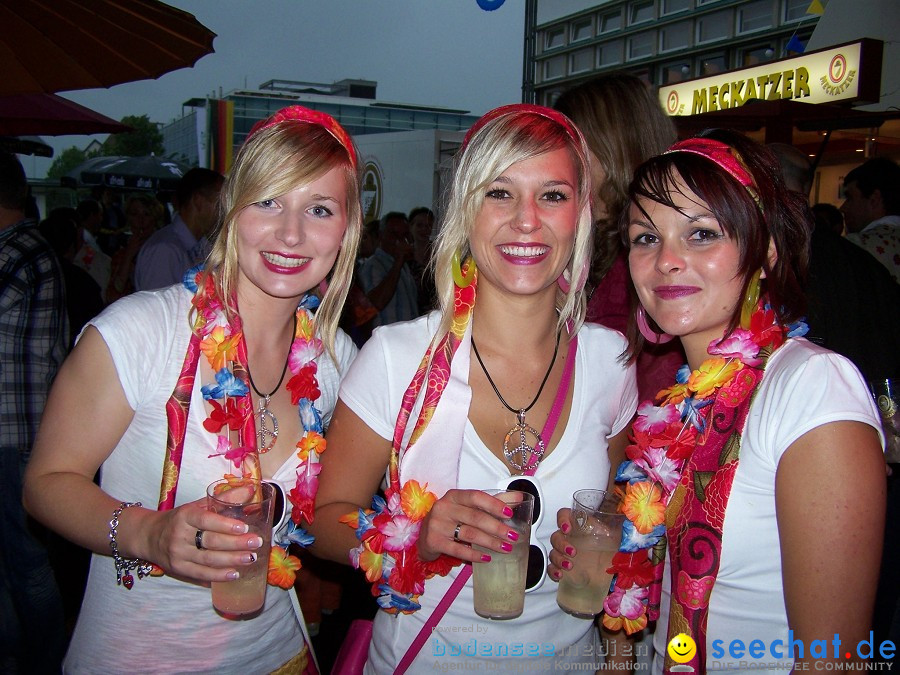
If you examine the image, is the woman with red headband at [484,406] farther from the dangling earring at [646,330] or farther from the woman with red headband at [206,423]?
the woman with red headband at [206,423]

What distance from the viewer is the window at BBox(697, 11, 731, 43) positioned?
2453 cm

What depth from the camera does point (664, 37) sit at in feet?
90.5

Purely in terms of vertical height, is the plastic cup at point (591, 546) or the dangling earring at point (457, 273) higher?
the dangling earring at point (457, 273)

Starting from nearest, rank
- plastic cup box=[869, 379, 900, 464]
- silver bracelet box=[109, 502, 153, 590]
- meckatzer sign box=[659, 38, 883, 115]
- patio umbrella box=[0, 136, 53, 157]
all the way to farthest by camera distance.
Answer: silver bracelet box=[109, 502, 153, 590] → plastic cup box=[869, 379, 900, 464] → meckatzer sign box=[659, 38, 883, 115] → patio umbrella box=[0, 136, 53, 157]

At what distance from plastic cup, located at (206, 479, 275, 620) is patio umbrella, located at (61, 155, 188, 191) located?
15538 mm

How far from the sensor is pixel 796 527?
1.50 meters

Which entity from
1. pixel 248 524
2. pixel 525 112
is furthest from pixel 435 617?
pixel 525 112

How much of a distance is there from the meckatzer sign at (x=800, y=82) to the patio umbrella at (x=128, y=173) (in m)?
10.7

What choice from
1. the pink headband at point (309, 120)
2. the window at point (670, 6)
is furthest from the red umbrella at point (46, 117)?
the window at point (670, 6)

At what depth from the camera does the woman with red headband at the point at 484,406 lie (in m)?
1.95

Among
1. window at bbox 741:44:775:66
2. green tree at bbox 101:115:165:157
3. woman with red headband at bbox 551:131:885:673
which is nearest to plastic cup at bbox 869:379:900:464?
woman with red headband at bbox 551:131:885:673

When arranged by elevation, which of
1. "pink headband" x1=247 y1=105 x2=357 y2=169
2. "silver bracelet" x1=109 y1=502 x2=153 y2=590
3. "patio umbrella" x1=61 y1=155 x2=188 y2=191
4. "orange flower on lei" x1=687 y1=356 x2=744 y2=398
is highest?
"patio umbrella" x1=61 y1=155 x2=188 y2=191

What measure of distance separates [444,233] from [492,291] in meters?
0.24

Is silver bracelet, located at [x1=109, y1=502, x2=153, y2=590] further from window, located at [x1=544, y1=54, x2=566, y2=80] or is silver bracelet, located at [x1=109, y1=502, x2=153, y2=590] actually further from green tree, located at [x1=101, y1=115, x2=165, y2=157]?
green tree, located at [x1=101, y1=115, x2=165, y2=157]
